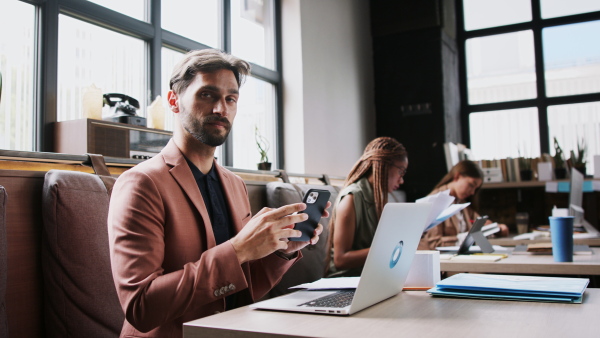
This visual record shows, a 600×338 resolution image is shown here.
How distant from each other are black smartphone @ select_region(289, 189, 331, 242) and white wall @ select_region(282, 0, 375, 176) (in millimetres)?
3137

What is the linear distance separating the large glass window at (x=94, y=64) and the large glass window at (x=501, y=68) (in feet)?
13.2

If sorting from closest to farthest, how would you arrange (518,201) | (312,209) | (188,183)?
(312,209) < (188,183) < (518,201)

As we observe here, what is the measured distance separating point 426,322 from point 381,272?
17 cm

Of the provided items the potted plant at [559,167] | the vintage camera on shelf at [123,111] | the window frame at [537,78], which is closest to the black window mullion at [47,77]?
the vintage camera on shelf at [123,111]

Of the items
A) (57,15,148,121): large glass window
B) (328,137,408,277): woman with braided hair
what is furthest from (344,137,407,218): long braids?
(57,15,148,121): large glass window

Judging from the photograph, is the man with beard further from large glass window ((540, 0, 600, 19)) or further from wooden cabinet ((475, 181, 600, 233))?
large glass window ((540, 0, 600, 19))

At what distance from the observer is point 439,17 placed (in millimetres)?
5492

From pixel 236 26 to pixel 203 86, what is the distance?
2.92 metres

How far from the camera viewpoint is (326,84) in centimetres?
498

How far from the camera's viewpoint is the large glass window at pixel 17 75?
2.52 m

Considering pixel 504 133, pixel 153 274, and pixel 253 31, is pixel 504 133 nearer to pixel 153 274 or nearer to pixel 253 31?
pixel 253 31

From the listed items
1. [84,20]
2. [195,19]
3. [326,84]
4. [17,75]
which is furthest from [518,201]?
[17,75]

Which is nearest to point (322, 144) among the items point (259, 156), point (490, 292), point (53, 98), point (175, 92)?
point (259, 156)

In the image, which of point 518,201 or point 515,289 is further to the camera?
point 518,201
